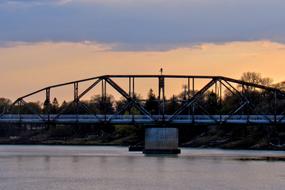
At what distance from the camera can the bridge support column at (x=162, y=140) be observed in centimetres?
16938

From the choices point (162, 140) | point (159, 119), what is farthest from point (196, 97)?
point (162, 140)

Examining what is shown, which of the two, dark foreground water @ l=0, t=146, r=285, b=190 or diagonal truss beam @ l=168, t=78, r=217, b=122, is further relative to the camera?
diagonal truss beam @ l=168, t=78, r=217, b=122

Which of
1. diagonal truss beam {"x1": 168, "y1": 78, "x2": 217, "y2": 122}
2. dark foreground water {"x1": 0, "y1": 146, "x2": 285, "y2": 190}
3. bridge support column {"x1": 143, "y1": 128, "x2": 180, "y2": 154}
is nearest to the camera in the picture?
dark foreground water {"x1": 0, "y1": 146, "x2": 285, "y2": 190}

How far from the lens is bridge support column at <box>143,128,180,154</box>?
169m

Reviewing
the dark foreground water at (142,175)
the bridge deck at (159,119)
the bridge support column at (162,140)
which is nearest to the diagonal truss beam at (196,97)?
the bridge deck at (159,119)

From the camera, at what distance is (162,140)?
169 meters

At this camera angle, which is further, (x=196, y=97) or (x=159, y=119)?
(x=196, y=97)

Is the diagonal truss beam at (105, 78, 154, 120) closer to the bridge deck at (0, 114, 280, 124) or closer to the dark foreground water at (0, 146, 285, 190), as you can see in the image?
the bridge deck at (0, 114, 280, 124)

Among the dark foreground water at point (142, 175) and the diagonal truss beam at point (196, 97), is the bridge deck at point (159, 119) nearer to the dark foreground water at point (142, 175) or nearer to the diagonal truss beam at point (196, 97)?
the diagonal truss beam at point (196, 97)

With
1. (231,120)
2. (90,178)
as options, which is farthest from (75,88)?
(90,178)

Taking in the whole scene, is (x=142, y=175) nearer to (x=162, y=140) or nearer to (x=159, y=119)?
(x=162, y=140)

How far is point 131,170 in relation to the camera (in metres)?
118

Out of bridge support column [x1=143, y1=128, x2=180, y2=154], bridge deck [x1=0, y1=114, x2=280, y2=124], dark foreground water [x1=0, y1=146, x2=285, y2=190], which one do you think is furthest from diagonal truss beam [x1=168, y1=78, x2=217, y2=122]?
dark foreground water [x1=0, y1=146, x2=285, y2=190]

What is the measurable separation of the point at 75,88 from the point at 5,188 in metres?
92.3
